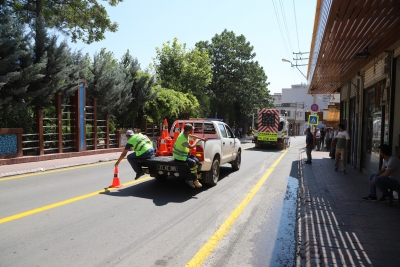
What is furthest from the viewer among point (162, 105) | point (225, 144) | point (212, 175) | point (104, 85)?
point (162, 105)

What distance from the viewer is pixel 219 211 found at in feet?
22.1

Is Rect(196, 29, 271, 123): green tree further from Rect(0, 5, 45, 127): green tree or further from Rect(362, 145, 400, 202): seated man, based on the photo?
Rect(362, 145, 400, 202): seated man

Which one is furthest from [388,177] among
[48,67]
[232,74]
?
[232,74]

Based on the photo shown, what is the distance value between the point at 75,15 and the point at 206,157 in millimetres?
16216

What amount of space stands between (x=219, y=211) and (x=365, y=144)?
8566 millimetres

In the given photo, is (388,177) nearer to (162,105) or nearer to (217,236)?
(217,236)

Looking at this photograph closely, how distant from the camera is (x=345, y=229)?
5.36m

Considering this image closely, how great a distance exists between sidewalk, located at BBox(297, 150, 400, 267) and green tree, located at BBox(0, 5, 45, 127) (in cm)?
1123

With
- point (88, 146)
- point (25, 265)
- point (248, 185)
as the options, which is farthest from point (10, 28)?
point (25, 265)

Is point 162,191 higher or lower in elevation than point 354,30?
lower

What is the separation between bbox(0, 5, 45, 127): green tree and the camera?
40.5 feet

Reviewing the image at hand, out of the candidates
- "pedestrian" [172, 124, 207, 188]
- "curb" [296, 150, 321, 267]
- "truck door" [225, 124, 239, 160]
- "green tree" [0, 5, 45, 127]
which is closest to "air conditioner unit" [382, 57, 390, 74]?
"curb" [296, 150, 321, 267]

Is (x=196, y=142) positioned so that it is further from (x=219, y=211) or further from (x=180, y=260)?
(x=180, y=260)

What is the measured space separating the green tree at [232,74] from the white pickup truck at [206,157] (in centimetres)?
3172
